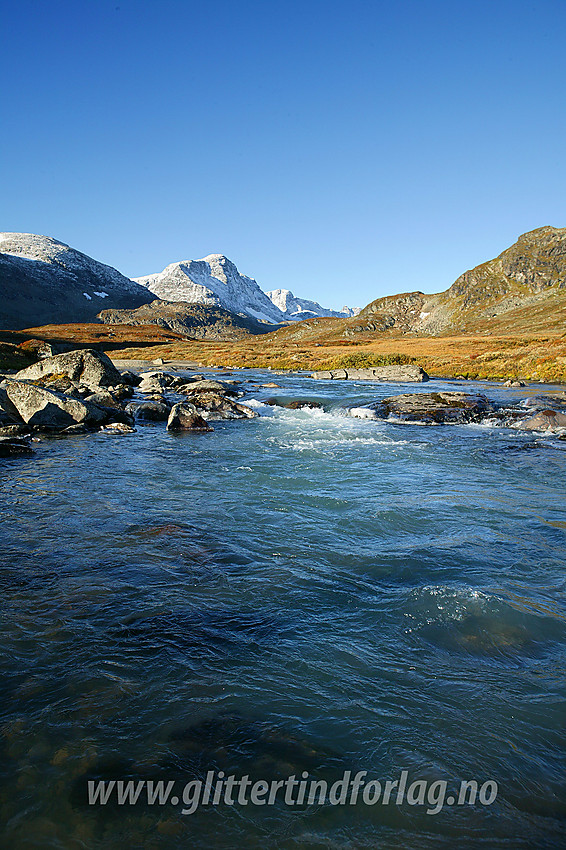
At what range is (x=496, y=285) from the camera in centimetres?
18838

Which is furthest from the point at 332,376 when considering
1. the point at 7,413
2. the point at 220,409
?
the point at 7,413

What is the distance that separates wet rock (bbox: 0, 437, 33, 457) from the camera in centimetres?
1619

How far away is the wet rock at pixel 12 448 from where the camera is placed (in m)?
16.2

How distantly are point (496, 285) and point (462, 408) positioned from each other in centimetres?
18992

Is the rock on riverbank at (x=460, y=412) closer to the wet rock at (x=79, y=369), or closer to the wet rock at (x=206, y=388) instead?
the wet rock at (x=206, y=388)

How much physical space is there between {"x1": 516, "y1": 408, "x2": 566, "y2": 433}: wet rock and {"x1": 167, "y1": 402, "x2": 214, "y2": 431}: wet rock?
630 inches

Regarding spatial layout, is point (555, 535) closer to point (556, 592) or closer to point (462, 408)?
point (556, 592)

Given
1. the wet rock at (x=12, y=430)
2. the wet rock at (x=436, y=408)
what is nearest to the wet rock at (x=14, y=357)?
the wet rock at (x=12, y=430)

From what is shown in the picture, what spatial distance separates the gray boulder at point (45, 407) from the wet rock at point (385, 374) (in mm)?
33680

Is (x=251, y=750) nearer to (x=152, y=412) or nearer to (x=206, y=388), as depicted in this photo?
(x=152, y=412)

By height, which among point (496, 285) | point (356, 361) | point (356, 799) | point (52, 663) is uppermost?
point (496, 285)

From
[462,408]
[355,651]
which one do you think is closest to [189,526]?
[355,651]

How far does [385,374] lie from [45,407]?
37625mm

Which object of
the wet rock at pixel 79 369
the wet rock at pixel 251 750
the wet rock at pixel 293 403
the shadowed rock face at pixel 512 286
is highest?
the shadowed rock face at pixel 512 286
